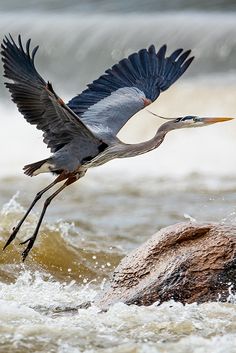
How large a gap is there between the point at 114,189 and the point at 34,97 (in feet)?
21.2

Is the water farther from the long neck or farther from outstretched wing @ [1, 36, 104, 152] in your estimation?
outstretched wing @ [1, 36, 104, 152]

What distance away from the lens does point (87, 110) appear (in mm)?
7359

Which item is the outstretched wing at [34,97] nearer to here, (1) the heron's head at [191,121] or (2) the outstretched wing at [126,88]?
(2) the outstretched wing at [126,88]

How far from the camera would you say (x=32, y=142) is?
51.4 ft

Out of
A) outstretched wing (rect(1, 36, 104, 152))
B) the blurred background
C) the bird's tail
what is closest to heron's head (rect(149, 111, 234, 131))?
outstretched wing (rect(1, 36, 104, 152))

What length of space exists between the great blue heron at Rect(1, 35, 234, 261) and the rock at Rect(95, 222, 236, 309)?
977 millimetres

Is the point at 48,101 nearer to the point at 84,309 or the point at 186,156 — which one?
the point at 84,309

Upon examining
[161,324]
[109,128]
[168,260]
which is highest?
[109,128]

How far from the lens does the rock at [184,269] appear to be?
5949 millimetres

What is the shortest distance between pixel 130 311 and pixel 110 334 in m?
0.32

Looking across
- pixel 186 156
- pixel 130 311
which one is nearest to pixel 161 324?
pixel 130 311

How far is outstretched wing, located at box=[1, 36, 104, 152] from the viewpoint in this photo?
629 cm

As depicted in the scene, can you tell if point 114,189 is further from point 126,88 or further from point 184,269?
point 184,269

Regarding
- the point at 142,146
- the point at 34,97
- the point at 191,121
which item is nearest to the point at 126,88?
the point at 142,146
